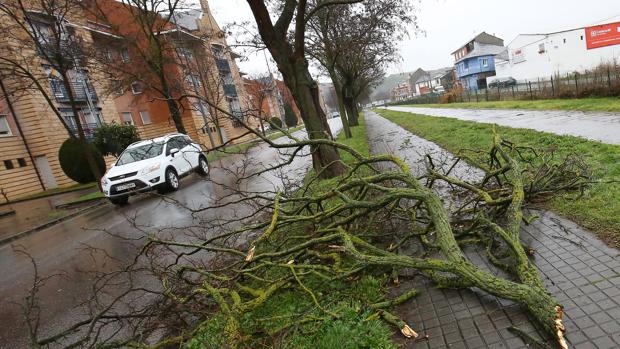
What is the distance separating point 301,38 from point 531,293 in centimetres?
685

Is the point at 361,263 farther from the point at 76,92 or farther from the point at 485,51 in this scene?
the point at 485,51

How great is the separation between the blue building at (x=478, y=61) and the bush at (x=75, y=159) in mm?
60917

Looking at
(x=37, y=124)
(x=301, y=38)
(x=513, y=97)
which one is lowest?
(x=513, y=97)

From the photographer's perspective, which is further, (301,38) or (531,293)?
(301,38)

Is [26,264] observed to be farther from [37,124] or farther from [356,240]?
[37,124]

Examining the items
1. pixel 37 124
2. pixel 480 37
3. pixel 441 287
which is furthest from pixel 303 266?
pixel 480 37

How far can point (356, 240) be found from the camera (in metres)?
3.32

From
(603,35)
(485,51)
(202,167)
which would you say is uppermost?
(485,51)

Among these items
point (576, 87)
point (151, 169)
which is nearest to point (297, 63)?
point (151, 169)

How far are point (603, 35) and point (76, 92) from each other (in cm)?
5294

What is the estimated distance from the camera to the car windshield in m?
11.8

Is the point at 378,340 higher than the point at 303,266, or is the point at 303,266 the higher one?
the point at 303,266

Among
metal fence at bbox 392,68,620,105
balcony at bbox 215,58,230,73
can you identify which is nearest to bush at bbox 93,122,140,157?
balcony at bbox 215,58,230,73

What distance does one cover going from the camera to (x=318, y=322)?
2.83 metres
